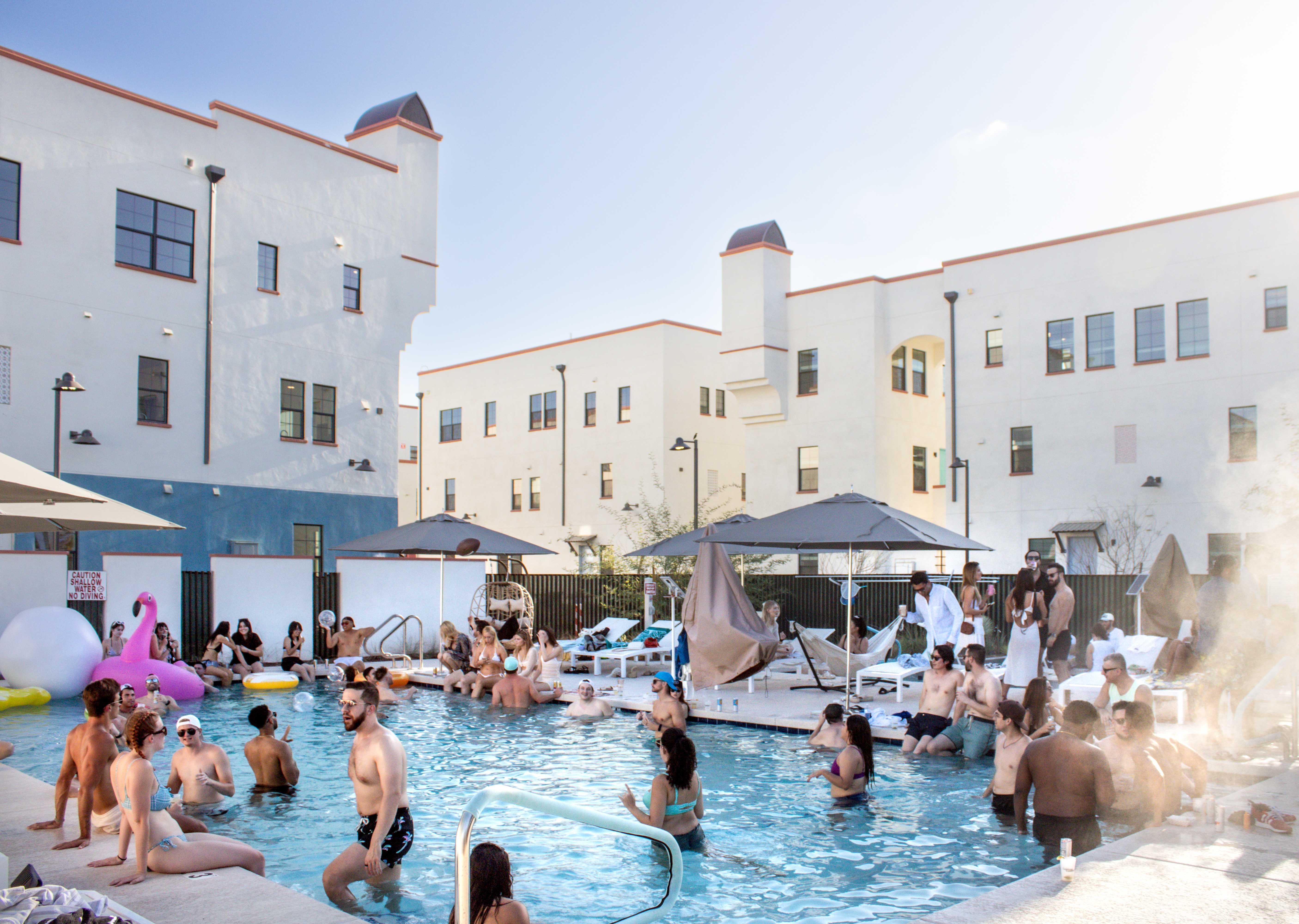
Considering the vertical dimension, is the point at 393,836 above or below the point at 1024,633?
below

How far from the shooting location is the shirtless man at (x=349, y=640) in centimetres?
1953

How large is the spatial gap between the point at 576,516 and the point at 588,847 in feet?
103

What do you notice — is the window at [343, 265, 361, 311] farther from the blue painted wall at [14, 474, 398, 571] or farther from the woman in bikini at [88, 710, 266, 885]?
the woman in bikini at [88, 710, 266, 885]

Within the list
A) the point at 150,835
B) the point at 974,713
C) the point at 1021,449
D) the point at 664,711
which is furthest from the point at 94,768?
the point at 1021,449

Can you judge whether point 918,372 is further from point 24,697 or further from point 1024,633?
point 24,697

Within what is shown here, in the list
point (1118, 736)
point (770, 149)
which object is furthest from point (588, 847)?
point (770, 149)

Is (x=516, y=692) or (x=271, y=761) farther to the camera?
(x=516, y=692)

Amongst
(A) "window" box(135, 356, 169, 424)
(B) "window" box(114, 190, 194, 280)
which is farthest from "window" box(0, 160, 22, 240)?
(A) "window" box(135, 356, 169, 424)

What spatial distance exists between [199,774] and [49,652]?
790 cm

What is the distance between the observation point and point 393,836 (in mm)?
6469

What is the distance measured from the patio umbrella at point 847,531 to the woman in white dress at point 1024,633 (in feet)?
2.68

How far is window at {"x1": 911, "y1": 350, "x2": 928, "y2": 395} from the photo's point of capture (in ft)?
109

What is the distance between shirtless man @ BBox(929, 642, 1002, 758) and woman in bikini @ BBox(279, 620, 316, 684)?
11837mm

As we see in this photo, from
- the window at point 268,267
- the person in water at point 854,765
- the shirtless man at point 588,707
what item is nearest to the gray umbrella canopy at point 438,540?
the shirtless man at point 588,707
